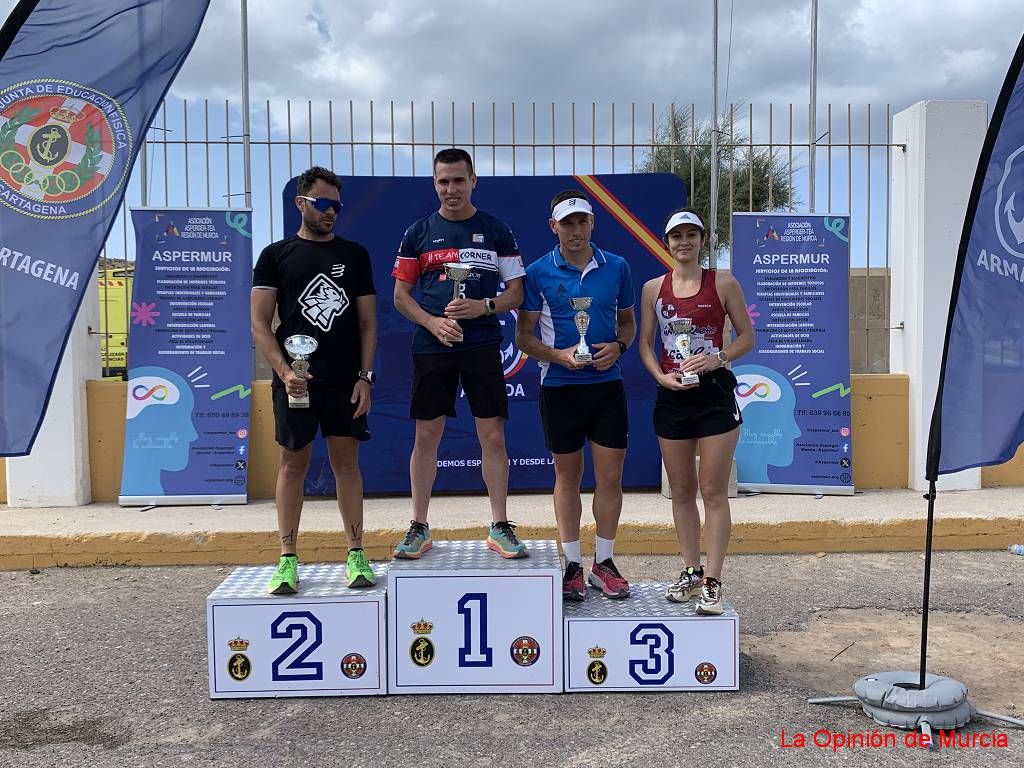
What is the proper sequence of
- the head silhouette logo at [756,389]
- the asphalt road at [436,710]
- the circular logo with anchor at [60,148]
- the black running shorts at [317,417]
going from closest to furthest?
the circular logo with anchor at [60,148]
the asphalt road at [436,710]
the black running shorts at [317,417]
the head silhouette logo at [756,389]

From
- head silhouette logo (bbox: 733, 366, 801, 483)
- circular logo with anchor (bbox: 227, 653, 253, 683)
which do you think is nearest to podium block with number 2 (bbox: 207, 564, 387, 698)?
circular logo with anchor (bbox: 227, 653, 253, 683)

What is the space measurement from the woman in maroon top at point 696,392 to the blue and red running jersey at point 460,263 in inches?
29.8

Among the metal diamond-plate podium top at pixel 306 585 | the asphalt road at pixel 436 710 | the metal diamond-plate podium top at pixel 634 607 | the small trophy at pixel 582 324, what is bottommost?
the asphalt road at pixel 436 710

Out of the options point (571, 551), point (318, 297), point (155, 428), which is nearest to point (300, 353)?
point (318, 297)

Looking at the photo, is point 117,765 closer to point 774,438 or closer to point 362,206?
point 362,206

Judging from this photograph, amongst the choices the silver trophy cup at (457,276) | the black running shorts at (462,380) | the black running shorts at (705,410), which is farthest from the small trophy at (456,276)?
the black running shorts at (705,410)

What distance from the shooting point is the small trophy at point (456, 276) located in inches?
164

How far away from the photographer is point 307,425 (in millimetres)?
4121

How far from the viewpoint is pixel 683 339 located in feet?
13.3

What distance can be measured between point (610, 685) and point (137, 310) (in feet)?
16.8

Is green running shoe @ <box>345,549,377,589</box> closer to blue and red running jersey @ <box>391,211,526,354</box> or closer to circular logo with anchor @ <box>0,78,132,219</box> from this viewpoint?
blue and red running jersey @ <box>391,211,526,354</box>

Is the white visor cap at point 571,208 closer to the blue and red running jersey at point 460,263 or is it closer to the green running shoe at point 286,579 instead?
the blue and red running jersey at point 460,263

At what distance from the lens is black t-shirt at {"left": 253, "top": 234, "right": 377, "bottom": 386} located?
163 inches

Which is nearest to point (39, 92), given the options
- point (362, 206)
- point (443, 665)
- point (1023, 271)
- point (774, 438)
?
point (443, 665)
